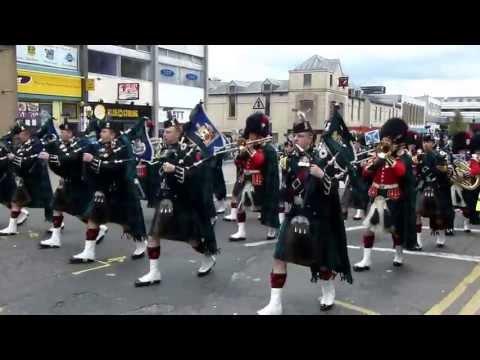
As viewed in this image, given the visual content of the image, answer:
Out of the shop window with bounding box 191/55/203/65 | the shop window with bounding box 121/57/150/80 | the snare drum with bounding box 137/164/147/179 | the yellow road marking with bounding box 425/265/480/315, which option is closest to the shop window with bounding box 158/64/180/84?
the shop window with bounding box 121/57/150/80

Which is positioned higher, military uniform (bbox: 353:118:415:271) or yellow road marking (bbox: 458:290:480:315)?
military uniform (bbox: 353:118:415:271)

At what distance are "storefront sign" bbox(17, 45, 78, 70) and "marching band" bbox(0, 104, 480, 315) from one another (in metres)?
16.3

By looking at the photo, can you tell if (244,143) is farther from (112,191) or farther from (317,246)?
(317,246)

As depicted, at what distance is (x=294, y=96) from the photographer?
55.2 m

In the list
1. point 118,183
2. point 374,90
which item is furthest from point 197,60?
point 374,90

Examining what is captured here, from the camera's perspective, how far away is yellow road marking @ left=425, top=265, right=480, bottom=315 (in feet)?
18.0

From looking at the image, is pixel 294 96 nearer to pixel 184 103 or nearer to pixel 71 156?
pixel 184 103

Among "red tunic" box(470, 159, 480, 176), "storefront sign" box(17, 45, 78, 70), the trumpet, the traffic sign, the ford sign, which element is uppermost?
the ford sign

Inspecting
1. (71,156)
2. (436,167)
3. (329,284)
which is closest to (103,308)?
(329,284)

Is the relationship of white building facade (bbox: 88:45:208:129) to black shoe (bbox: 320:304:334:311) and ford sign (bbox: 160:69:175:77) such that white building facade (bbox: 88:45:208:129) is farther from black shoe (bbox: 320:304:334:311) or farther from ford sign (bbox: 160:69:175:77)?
black shoe (bbox: 320:304:334:311)

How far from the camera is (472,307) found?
563 centimetres

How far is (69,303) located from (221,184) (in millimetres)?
6494

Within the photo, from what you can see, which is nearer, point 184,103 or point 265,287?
point 265,287

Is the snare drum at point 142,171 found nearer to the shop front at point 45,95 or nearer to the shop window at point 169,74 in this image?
the shop front at point 45,95
